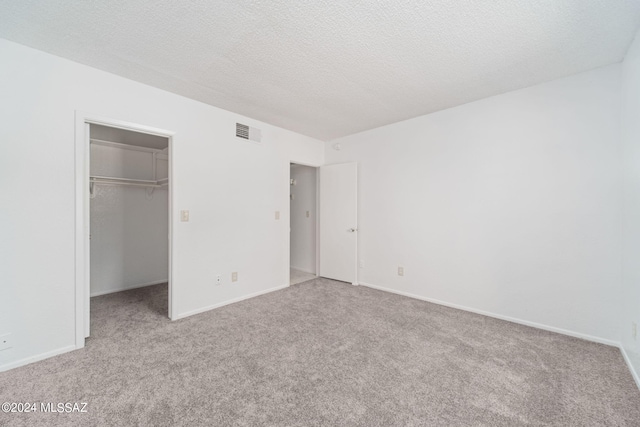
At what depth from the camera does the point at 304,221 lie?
4938mm

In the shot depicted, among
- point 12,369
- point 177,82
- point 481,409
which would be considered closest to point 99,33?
point 177,82

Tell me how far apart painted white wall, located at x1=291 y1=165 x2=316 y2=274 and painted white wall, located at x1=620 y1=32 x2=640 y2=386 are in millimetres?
3740

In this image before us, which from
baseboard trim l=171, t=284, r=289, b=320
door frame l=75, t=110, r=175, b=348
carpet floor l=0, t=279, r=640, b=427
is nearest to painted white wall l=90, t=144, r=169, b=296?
carpet floor l=0, t=279, r=640, b=427

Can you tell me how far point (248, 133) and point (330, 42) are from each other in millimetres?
1831

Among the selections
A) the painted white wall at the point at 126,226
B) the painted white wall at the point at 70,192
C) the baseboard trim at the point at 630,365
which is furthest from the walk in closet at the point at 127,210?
the baseboard trim at the point at 630,365

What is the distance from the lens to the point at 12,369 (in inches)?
73.3

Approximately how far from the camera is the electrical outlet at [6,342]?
1847 millimetres

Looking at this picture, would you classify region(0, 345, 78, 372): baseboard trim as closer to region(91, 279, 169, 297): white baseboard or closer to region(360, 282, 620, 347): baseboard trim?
region(91, 279, 169, 297): white baseboard

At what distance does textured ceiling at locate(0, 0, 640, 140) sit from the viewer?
5.15 ft

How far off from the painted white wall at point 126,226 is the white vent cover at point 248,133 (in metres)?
1.85

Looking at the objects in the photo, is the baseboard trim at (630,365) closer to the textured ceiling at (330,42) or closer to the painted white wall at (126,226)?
the textured ceiling at (330,42)

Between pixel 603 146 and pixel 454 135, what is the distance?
1.27 metres

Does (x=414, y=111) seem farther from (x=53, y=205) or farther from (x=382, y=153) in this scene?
(x=53, y=205)

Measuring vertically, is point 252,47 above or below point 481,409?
above
